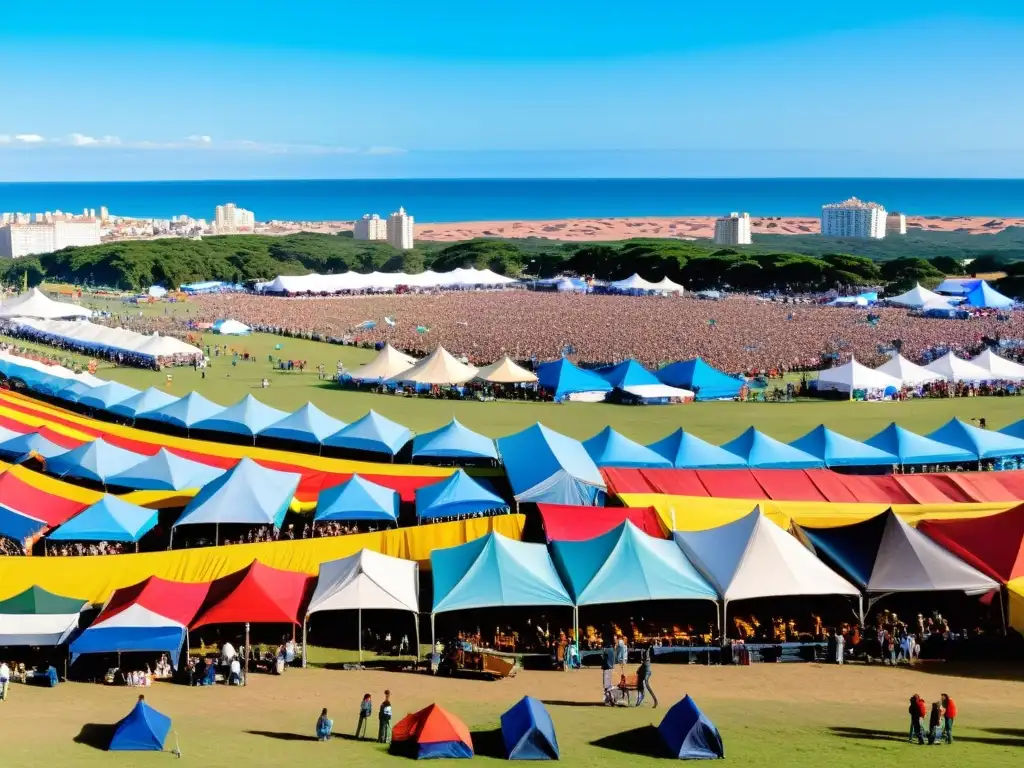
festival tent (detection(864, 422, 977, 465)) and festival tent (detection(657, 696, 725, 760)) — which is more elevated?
festival tent (detection(864, 422, 977, 465))

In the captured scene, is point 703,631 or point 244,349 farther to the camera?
point 244,349

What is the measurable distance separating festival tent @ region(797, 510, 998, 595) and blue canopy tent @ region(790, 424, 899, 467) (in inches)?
244

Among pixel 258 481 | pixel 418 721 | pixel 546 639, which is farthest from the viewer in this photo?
pixel 258 481

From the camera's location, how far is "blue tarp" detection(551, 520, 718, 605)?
13406mm

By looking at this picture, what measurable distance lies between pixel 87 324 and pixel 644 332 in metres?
20.2

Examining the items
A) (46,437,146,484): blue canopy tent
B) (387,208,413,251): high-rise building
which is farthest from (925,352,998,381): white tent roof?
(387,208,413,251): high-rise building

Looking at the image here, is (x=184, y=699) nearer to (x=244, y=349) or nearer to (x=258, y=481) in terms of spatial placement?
(x=258, y=481)

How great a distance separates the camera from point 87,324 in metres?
41.3

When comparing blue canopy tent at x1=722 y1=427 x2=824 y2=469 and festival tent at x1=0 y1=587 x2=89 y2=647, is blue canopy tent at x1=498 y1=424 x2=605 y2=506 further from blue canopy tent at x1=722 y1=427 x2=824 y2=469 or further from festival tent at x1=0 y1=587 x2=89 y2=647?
festival tent at x1=0 y1=587 x2=89 y2=647

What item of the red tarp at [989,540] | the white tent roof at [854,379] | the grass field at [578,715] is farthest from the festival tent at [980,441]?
the grass field at [578,715]

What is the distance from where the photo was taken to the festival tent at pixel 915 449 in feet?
69.5

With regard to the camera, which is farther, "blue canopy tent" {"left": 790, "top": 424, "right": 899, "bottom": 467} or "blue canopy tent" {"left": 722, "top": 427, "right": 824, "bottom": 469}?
"blue canopy tent" {"left": 790, "top": 424, "right": 899, "bottom": 467}

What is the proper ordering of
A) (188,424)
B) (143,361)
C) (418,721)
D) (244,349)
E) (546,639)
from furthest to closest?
(244,349)
(143,361)
(188,424)
(546,639)
(418,721)

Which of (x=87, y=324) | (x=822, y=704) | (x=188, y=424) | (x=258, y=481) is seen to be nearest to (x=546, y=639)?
(x=822, y=704)
